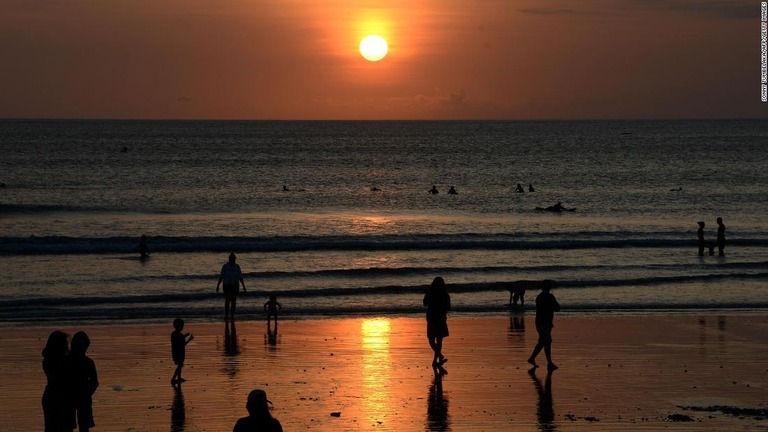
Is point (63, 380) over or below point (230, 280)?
below

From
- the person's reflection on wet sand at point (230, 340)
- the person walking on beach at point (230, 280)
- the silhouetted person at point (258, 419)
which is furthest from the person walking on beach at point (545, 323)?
the silhouetted person at point (258, 419)

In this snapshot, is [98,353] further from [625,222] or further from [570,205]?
[570,205]

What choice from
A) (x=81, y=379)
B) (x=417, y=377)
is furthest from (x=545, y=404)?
(x=81, y=379)

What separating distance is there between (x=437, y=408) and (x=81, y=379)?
514cm

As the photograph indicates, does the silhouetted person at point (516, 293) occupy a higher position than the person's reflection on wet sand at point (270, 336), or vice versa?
the silhouetted person at point (516, 293)

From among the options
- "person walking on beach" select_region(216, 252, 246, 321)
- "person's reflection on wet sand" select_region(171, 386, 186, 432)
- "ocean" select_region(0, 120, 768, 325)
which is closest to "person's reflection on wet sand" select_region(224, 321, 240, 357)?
"person walking on beach" select_region(216, 252, 246, 321)

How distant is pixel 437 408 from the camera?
46.3 ft

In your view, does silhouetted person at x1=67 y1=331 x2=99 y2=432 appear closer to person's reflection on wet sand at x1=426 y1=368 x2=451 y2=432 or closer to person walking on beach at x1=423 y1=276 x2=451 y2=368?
person's reflection on wet sand at x1=426 y1=368 x2=451 y2=432

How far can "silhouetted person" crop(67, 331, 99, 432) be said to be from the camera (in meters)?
10.9

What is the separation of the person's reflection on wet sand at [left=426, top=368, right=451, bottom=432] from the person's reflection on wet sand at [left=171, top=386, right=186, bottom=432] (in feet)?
10.6

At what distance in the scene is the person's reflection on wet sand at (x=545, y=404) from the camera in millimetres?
13336

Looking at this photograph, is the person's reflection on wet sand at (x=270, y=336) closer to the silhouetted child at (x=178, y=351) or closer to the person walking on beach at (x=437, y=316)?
the person walking on beach at (x=437, y=316)

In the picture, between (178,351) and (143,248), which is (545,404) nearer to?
(178,351)

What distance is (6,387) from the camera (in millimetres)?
15445
